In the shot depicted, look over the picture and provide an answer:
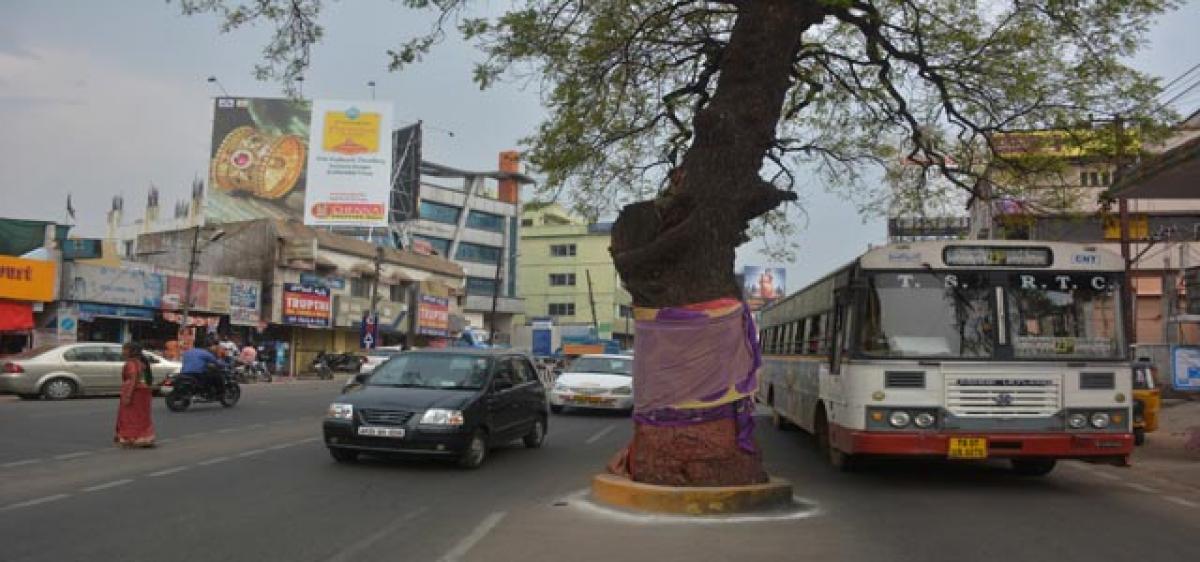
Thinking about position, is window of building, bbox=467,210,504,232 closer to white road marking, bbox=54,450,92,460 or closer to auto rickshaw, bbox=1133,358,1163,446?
auto rickshaw, bbox=1133,358,1163,446

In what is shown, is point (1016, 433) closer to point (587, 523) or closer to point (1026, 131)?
point (587, 523)

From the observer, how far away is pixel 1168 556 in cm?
695

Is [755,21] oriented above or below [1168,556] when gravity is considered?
above

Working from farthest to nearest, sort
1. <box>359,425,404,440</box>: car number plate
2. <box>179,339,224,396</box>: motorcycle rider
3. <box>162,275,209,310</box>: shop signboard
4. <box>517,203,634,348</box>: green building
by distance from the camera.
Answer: <box>517,203,634,348</box>: green building
<box>162,275,209,310</box>: shop signboard
<box>179,339,224,396</box>: motorcycle rider
<box>359,425,404,440</box>: car number plate

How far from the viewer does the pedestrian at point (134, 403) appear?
1279cm

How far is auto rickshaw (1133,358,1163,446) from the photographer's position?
16.1m

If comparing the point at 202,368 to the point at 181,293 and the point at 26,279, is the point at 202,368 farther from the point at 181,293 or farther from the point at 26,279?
the point at 181,293

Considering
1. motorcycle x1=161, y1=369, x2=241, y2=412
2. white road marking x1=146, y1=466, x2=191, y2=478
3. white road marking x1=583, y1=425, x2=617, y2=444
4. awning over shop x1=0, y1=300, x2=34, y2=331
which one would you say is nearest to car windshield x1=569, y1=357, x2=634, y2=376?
white road marking x1=583, y1=425, x2=617, y2=444

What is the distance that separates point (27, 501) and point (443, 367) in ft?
16.8

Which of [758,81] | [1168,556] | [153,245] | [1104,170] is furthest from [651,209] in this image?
[153,245]

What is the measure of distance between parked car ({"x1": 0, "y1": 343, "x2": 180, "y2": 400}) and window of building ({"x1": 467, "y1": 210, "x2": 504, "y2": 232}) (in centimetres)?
5832

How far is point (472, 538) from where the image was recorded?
24.0 ft

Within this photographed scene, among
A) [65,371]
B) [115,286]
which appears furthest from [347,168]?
[65,371]

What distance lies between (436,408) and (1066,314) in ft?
23.0
